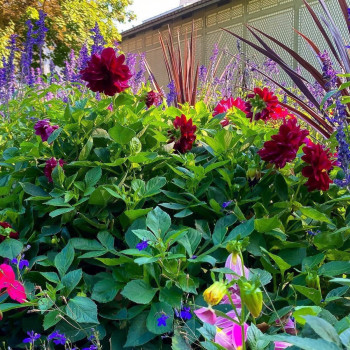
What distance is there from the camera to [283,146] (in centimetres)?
109

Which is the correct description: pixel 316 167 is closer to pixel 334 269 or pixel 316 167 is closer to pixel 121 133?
pixel 334 269

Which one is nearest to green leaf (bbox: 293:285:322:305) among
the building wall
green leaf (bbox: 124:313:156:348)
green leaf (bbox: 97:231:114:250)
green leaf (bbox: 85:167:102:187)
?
green leaf (bbox: 124:313:156:348)

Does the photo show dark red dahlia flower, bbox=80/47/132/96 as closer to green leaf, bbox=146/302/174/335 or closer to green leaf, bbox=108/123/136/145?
green leaf, bbox=108/123/136/145

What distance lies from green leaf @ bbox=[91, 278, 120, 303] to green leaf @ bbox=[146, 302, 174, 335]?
10 cm

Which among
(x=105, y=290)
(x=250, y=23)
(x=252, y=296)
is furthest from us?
(x=250, y=23)

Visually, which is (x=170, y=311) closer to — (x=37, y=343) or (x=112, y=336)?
(x=112, y=336)

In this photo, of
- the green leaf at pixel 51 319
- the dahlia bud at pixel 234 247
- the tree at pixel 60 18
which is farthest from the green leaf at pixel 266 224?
the tree at pixel 60 18

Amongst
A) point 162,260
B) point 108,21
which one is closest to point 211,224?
point 162,260

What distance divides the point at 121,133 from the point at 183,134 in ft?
0.79

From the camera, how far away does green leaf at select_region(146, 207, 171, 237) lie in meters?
0.95

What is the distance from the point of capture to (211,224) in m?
1.22

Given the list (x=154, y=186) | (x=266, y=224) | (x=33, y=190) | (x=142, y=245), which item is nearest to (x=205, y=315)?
(x=142, y=245)

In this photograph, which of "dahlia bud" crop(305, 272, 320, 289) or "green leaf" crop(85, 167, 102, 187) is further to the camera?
"green leaf" crop(85, 167, 102, 187)

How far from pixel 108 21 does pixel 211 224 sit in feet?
32.4
